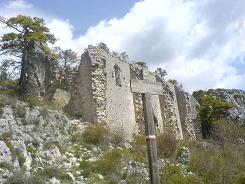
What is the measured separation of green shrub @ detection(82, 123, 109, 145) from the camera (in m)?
19.4

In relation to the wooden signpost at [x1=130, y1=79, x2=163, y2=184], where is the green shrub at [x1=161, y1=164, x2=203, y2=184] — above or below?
below

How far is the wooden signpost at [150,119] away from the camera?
914 cm

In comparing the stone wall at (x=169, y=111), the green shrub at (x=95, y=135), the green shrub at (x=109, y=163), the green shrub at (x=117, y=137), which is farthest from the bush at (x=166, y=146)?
the stone wall at (x=169, y=111)

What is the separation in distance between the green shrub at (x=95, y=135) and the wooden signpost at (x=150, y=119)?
31.4 ft

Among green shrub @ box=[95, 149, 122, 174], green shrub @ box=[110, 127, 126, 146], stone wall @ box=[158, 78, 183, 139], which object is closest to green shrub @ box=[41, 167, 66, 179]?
green shrub @ box=[95, 149, 122, 174]

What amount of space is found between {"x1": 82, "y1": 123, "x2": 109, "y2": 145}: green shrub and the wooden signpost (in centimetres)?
956

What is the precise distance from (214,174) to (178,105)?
51.9 feet

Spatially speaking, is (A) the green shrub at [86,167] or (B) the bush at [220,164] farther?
(B) the bush at [220,164]

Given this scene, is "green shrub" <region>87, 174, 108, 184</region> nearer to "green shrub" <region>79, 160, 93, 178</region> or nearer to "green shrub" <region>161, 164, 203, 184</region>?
"green shrub" <region>79, 160, 93, 178</region>

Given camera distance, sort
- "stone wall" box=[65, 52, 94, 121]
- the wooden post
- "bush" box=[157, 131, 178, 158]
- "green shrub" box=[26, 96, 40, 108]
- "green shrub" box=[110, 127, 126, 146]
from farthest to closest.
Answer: "stone wall" box=[65, 52, 94, 121]
"green shrub" box=[110, 127, 126, 146]
"green shrub" box=[26, 96, 40, 108]
"bush" box=[157, 131, 178, 158]
the wooden post

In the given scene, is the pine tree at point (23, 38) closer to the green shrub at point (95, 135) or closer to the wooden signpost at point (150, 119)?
the green shrub at point (95, 135)

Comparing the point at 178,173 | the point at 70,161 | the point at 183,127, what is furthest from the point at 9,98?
the point at 183,127

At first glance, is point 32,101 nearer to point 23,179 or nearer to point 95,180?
point 95,180

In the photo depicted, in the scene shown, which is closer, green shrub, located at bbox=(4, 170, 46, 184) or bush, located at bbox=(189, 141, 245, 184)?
green shrub, located at bbox=(4, 170, 46, 184)
